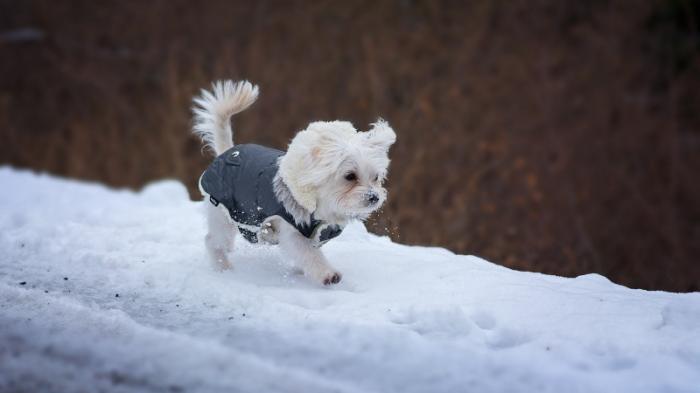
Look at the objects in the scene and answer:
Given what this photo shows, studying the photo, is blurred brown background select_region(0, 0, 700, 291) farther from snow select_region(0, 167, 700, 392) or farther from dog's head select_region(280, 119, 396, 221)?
dog's head select_region(280, 119, 396, 221)

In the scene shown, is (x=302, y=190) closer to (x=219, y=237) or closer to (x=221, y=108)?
(x=219, y=237)

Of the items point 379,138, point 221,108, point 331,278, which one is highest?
point 221,108

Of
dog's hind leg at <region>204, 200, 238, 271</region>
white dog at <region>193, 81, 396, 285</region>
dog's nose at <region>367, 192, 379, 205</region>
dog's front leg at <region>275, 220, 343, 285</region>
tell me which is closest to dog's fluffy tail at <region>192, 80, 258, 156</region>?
white dog at <region>193, 81, 396, 285</region>

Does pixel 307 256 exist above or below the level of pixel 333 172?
below

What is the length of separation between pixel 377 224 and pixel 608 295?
2.12 meters

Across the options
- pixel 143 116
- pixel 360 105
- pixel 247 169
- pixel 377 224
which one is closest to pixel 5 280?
pixel 247 169

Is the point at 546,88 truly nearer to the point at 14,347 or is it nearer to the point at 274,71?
the point at 274,71

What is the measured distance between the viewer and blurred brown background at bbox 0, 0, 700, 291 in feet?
35.2

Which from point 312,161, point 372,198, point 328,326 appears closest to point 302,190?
point 312,161

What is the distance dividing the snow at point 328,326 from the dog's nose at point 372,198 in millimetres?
504

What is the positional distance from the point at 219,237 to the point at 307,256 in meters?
0.74

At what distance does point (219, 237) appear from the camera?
4.82m

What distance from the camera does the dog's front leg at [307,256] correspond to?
438 centimetres

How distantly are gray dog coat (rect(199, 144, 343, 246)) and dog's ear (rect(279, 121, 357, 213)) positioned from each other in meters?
0.17
